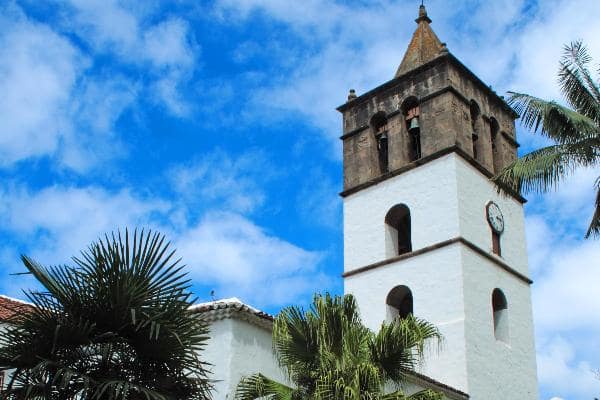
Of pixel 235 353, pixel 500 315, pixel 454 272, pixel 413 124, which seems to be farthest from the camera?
pixel 413 124

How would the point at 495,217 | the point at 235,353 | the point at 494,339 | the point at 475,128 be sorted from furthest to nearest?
the point at 475,128, the point at 495,217, the point at 494,339, the point at 235,353

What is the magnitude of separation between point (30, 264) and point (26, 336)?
86 cm

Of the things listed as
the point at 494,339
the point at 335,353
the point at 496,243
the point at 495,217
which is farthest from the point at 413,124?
the point at 335,353

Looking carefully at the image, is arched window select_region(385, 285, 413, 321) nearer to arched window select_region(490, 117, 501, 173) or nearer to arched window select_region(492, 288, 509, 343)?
arched window select_region(492, 288, 509, 343)

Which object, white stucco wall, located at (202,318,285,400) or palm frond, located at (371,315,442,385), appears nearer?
palm frond, located at (371,315,442,385)

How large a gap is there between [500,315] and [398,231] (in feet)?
11.7

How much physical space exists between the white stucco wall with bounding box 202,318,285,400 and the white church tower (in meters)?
5.95

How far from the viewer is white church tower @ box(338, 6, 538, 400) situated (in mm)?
20109

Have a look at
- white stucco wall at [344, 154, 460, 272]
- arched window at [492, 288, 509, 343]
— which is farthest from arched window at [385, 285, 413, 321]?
arched window at [492, 288, 509, 343]

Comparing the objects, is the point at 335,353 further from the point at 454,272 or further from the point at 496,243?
the point at 496,243

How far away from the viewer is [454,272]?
20.2 m

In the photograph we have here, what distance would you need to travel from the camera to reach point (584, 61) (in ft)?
45.9

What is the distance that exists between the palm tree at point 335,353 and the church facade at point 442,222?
672 cm

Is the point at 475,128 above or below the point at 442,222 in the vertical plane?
above
